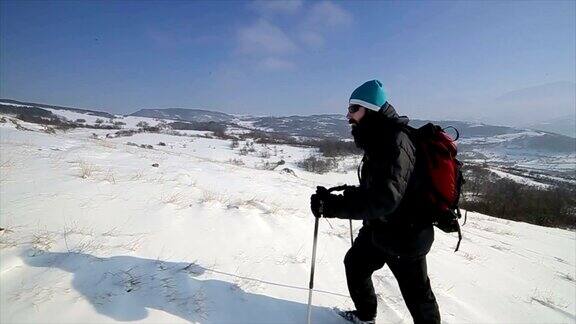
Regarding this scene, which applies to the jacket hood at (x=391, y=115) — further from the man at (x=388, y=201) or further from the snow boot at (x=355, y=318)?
the snow boot at (x=355, y=318)

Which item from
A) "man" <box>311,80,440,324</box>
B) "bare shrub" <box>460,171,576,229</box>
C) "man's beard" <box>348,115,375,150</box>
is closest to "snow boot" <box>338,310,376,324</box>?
"man" <box>311,80,440,324</box>

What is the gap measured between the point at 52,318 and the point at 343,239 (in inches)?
168

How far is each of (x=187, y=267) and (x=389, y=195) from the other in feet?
8.63

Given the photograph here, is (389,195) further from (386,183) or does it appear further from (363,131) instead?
(363,131)

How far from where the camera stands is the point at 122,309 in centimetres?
279

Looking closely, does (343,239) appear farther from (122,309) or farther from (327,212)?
(122,309)

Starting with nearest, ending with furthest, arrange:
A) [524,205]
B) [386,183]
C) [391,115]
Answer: [386,183]
[391,115]
[524,205]

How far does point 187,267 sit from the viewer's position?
3.72m

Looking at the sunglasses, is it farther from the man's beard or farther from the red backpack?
the red backpack

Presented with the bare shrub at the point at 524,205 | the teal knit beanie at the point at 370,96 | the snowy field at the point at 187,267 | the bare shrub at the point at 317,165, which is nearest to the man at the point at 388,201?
the teal knit beanie at the point at 370,96

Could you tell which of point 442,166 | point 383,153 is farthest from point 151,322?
point 442,166

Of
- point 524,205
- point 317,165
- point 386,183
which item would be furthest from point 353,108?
point 317,165

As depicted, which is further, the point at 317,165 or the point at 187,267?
the point at 317,165

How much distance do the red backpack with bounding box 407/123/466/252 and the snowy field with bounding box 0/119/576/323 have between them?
5.14 ft
